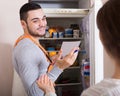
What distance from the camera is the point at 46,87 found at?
1.21m

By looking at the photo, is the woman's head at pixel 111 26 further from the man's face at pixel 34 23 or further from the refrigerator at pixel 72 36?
the refrigerator at pixel 72 36

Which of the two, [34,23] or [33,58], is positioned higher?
[34,23]

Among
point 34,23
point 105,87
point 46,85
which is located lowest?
point 46,85

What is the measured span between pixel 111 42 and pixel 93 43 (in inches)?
50.7

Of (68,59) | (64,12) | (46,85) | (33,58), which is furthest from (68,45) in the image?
(64,12)

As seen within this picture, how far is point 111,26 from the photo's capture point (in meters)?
0.75

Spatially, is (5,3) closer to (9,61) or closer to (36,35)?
(9,61)

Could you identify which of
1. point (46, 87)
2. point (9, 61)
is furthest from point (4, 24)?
point (46, 87)

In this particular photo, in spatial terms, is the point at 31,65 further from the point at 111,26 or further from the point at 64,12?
the point at 64,12

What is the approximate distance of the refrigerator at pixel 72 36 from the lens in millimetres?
2260

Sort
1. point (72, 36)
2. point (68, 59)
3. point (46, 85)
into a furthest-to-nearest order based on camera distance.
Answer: point (72, 36) < point (68, 59) < point (46, 85)

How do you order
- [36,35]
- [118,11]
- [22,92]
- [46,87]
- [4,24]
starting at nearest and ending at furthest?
[118,11] → [46,87] → [36,35] → [22,92] → [4,24]

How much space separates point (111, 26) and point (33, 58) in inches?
33.7

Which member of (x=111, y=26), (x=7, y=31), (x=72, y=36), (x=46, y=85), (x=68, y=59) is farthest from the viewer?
(x=72, y=36)
